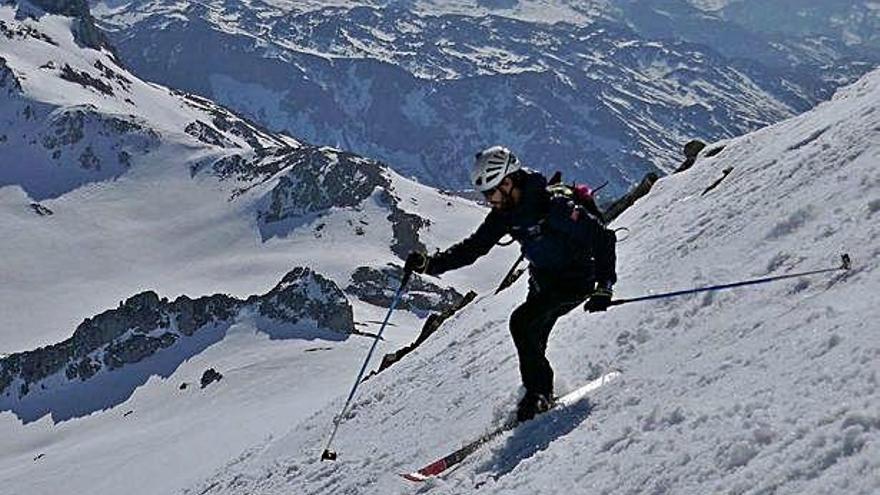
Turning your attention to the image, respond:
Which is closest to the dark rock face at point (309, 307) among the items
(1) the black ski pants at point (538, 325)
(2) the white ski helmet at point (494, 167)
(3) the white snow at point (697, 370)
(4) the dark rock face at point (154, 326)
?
(4) the dark rock face at point (154, 326)

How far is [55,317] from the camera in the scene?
183 metres

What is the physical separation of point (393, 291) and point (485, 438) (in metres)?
175

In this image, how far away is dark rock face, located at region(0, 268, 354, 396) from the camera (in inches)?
5502

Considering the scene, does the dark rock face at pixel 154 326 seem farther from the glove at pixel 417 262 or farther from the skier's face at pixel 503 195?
the skier's face at pixel 503 195

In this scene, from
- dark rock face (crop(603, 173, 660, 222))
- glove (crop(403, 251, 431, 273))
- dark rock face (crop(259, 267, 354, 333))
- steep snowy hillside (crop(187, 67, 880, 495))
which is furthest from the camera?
dark rock face (crop(259, 267, 354, 333))

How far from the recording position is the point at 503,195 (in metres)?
10.8

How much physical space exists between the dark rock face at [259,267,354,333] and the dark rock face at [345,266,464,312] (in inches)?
746

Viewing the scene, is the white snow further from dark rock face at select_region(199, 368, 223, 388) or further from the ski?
dark rock face at select_region(199, 368, 223, 388)

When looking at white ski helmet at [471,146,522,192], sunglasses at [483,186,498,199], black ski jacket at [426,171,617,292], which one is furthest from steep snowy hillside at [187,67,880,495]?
white ski helmet at [471,146,522,192]

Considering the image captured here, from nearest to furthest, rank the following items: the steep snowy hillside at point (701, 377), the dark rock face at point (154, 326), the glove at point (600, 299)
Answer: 1. the steep snowy hillside at point (701, 377)
2. the glove at point (600, 299)
3. the dark rock face at point (154, 326)

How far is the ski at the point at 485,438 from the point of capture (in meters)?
11.7

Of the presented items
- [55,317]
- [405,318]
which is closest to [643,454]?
[405,318]

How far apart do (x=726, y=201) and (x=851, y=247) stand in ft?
22.3

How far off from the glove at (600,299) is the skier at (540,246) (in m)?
0.01
